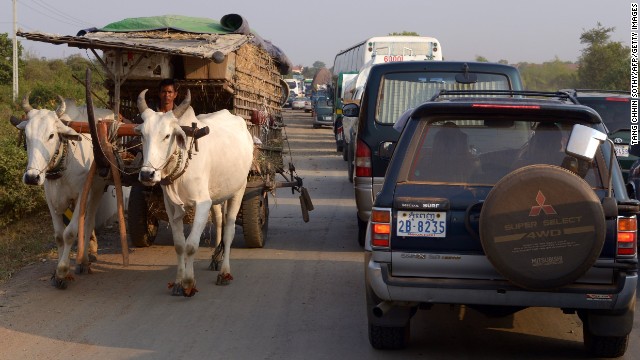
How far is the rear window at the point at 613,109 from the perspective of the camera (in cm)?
1265

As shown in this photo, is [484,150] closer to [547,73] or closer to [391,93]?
[391,93]

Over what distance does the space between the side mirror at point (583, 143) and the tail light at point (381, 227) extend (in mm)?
1244

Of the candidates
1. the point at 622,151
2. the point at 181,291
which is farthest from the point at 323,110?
the point at 181,291

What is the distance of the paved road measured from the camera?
6.64 m

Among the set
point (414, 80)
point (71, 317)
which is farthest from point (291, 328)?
point (414, 80)

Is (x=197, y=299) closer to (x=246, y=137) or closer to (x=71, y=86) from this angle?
(x=246, y=137)

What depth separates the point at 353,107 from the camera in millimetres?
11039

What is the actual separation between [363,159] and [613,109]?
4643 mm

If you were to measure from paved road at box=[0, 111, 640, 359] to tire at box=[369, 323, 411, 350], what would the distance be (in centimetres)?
7

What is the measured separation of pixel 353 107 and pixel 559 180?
576cm

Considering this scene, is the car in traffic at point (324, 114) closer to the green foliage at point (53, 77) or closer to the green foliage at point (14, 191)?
the green foliage at point (53, 77)

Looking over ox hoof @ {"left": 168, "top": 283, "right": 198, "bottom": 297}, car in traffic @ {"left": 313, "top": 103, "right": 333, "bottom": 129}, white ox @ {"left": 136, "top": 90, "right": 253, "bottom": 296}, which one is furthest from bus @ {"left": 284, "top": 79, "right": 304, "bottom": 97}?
ox hoof @ {"left": 168, "top": 283, "right": 198, "bottom": 297}

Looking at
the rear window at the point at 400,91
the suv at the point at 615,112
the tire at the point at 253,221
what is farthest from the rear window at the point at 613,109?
the tire at the point at 253,221

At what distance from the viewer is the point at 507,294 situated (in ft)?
18.7
